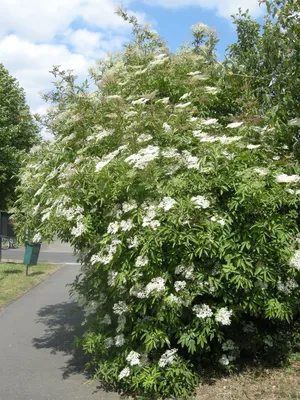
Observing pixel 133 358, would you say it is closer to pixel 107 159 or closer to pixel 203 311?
pixel 203 311

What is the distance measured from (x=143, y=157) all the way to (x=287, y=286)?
1938mm

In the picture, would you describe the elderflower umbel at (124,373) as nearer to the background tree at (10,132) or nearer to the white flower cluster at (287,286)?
the white flower cluster at (287,286)

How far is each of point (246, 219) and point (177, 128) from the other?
1353 millimetres

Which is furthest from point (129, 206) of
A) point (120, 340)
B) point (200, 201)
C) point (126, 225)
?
point (120, 340)

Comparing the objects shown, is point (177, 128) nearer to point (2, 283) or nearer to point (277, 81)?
point (277, 81)

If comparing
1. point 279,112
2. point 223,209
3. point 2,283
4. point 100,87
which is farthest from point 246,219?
point 2,283

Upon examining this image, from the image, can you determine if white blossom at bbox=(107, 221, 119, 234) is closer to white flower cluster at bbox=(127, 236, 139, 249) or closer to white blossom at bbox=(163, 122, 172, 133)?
white flower cluster at bbox=(127, 236, 139, 249)

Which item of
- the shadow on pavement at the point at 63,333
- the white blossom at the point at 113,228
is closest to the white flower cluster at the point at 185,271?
the white blossom at the point at 113,228

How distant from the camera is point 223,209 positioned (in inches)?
202

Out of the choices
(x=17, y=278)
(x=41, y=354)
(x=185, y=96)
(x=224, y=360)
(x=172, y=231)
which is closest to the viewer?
(x=172, y=231)

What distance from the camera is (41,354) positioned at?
7.44m

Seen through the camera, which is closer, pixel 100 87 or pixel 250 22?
pixel 100 87

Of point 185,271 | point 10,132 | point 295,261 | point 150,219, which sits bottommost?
point 185,271

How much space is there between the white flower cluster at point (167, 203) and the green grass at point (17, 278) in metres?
7.10
